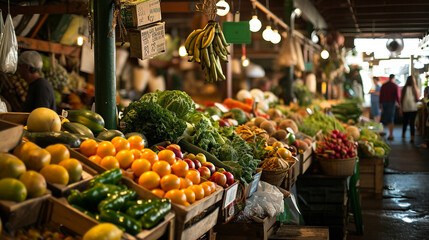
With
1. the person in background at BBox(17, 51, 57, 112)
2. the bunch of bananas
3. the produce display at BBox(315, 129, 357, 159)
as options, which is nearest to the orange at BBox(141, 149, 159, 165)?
the bunch of bananas

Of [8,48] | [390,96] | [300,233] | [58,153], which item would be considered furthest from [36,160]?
[390,96]

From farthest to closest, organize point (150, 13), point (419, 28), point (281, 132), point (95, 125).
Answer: point (419, 28) → point (281, 132) → point (150, 13) → point (95, 125)

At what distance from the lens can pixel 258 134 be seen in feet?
18.1

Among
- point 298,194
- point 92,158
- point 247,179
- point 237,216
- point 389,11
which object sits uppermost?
point 389,11

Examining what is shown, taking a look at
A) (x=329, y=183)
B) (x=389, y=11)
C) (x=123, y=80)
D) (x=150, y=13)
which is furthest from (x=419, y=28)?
(x=150, y=13)

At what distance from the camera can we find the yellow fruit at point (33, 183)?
7.04 feet

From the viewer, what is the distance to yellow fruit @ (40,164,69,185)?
91.0 inches

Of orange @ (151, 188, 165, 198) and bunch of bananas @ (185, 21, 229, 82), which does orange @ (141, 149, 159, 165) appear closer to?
orange @ (151, 188, 165, 198)

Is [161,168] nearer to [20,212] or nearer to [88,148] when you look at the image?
[88,148]

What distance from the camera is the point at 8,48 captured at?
4.73 metres

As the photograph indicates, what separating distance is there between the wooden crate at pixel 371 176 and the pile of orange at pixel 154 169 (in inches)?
214

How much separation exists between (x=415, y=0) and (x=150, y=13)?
11.4 m

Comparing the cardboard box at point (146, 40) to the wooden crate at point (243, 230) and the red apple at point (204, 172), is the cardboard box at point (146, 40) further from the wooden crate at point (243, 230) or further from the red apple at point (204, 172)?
the wooden crate at point (243, 230)

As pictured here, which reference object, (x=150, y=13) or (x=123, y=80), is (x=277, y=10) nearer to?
(x=123, y=80)
